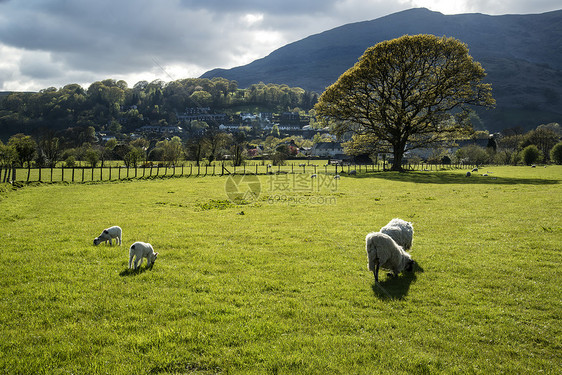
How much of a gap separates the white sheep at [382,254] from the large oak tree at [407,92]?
152 feet

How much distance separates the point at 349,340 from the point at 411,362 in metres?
1.11

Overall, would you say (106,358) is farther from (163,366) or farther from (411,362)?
(411,362)

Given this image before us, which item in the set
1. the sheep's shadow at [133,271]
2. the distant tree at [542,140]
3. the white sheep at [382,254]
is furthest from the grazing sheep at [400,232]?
the distant tree at [542,140]

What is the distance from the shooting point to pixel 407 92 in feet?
171

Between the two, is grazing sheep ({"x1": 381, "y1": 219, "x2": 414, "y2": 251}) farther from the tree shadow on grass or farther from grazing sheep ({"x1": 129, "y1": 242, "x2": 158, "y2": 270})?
the tree shadow on grass

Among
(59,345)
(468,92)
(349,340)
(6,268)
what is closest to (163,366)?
(59,345)

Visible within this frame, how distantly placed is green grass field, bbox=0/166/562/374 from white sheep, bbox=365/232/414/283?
0.45 metres

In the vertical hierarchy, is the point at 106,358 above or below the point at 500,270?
below

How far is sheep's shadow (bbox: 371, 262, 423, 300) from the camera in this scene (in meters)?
7.71

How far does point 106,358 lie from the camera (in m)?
5.26

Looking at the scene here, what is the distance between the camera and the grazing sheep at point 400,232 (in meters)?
10.2

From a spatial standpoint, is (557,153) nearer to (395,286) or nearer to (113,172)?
(395,286)

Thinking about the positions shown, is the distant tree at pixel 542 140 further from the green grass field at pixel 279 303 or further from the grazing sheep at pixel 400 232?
the grazing sheep at pixel 400 232

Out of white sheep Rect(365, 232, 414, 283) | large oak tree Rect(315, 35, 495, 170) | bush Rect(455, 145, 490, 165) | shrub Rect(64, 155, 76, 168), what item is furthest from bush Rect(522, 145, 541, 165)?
shrub Rect(64, 155, 76, 168)
